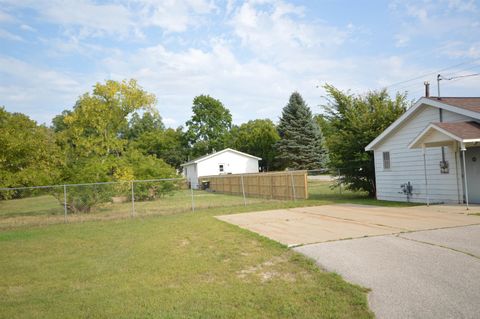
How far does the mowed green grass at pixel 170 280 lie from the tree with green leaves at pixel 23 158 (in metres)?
8.43

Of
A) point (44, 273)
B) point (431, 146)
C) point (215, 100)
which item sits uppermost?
point (215, 100)

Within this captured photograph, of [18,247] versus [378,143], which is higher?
[378,143]

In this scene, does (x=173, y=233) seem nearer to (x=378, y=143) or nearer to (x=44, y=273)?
(x=44, y=273)

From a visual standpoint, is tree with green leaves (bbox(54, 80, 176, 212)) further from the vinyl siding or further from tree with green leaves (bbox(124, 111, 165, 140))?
tree with green leaves (bbox(124, 111, 165, 140))

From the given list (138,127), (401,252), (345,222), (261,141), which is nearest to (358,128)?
(345,222)

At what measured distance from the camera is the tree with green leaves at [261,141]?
189 feet

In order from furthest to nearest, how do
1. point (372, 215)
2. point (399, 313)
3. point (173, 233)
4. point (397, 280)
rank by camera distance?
point (372, 215)
point (173, 233)
point (397, 280)
point (399, 313)

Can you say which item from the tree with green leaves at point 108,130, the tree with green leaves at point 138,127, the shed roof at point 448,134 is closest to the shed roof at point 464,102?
the shed roof at point 448,134

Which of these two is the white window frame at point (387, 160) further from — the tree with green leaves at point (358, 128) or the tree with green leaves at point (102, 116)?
the tree with green leaves at point (102, 116)

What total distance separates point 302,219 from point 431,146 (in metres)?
6.08

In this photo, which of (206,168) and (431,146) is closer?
(431,146)

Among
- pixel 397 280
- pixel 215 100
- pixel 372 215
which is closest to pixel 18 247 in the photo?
pixel 397 280

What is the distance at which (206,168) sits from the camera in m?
43.1

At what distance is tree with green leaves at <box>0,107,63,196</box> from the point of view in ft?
58.2
